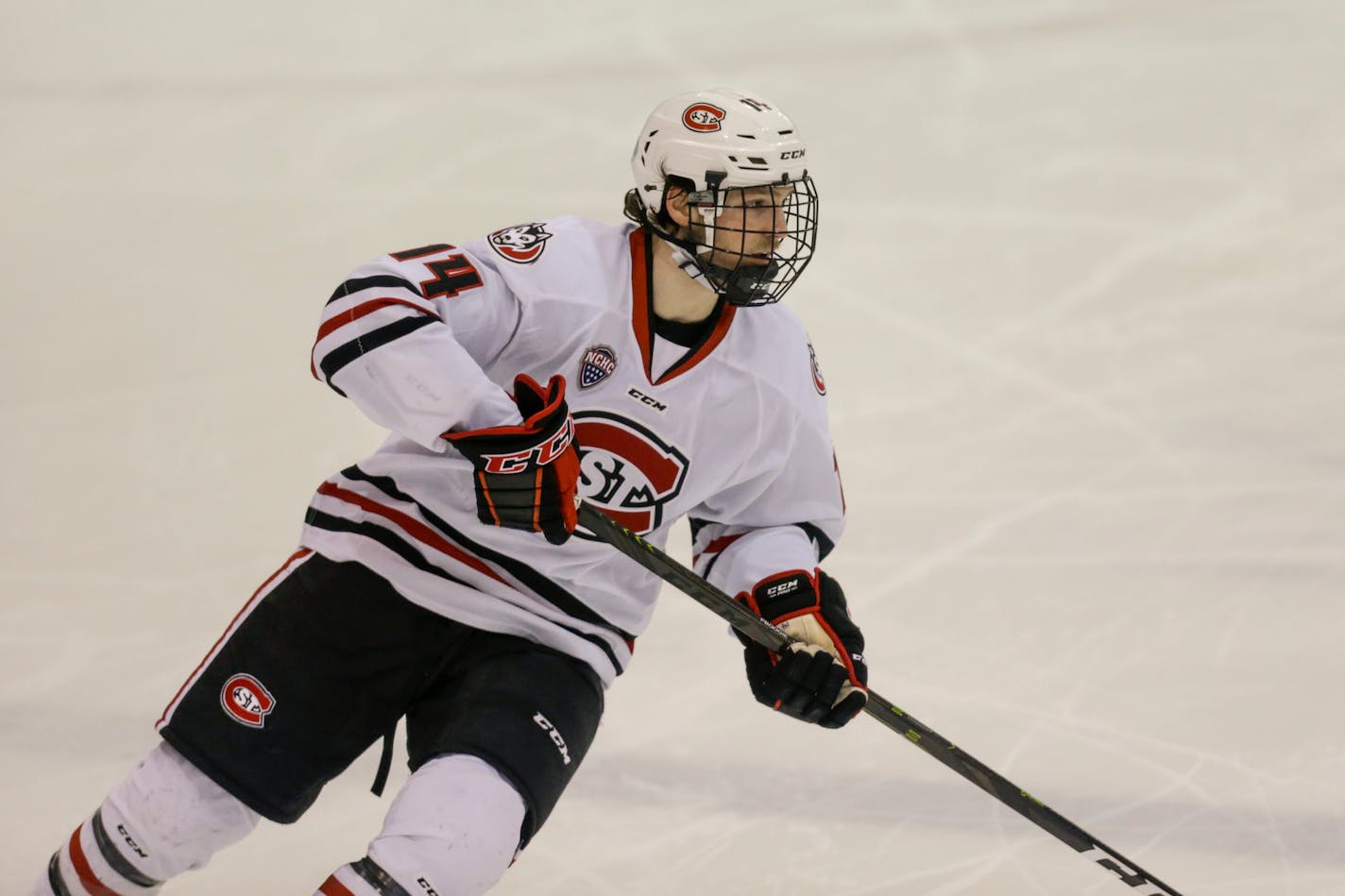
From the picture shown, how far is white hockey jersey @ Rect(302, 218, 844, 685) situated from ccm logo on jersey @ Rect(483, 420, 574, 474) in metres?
0.09

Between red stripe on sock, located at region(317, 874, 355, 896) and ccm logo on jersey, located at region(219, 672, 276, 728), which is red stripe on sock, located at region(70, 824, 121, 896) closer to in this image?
ccm logo on jersey, located at region(219, 672, 276, 728)

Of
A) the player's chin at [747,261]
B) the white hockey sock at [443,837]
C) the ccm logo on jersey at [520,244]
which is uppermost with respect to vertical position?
the player's chin at [747,261]

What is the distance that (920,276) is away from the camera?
4297 millimetres

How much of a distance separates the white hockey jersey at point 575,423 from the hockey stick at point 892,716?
95mm

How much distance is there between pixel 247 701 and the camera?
2.11 m

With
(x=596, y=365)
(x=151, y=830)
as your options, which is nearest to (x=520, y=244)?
(x=596, y=365)

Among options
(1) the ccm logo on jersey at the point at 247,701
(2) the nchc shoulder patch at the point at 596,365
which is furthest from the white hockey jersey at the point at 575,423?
(1) the ccm logo on jersey at the point at 247,701

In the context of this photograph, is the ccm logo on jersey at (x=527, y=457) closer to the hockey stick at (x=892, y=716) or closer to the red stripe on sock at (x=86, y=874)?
the hockey stick at (x=892, y=716)

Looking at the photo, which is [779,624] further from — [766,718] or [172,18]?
[172,18]

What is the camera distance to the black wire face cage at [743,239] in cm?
211

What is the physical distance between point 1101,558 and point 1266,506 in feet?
1.51

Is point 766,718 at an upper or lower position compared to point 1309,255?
lower

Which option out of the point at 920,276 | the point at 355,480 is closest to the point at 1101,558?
the point at 920,276

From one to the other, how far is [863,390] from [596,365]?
1.90 meters
